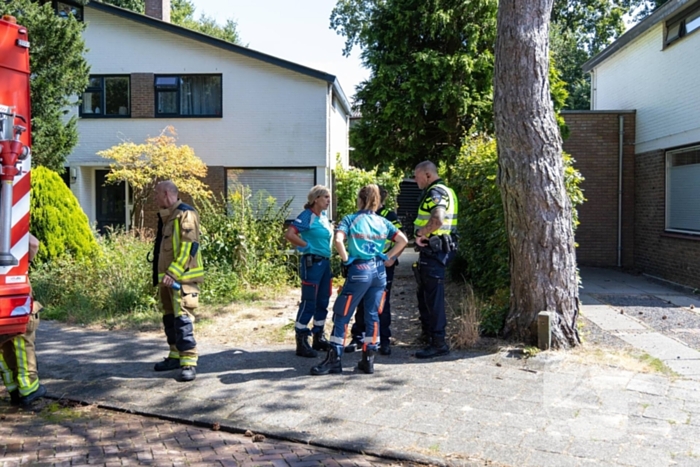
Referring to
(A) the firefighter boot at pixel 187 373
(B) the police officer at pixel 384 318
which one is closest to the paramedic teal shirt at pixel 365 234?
(B) the police officer at pixel 384 318

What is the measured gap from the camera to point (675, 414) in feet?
16.7

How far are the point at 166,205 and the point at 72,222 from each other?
5628mm

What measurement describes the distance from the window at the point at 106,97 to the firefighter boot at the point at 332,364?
13140 mm

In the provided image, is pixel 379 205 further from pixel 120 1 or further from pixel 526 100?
pixel 120 1

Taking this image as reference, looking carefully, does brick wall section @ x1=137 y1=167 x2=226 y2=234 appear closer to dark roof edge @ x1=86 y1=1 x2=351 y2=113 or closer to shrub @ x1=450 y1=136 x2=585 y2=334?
dark roof edge @ x1=86 y1=1 x2=351 y2=113

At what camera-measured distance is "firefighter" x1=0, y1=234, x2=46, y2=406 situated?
5.39 metres

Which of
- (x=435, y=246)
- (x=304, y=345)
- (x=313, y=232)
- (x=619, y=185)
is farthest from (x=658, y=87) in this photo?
(x=304, y=345)

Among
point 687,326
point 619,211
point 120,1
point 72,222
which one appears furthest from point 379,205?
point 120,1

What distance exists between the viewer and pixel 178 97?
670 inches

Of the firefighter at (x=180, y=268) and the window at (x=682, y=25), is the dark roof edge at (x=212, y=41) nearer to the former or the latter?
the window at (x=682, y=25)

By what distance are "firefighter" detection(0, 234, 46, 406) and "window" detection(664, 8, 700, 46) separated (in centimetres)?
1238

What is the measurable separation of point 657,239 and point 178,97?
39.6ft

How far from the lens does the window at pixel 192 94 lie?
17.0 metres

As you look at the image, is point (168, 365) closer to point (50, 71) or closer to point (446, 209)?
point (446, 209)
